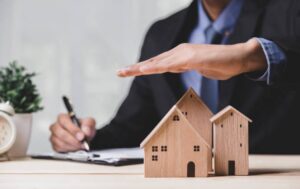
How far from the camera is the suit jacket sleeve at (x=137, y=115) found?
1.93m

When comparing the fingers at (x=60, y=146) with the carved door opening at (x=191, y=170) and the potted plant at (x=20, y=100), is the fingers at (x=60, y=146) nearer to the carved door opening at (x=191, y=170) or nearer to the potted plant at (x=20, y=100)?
the potted plant at (x=20, y=100)

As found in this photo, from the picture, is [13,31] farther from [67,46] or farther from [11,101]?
[11,101]

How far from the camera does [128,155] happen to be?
4.20 ft

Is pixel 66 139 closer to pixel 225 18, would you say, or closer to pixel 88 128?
pixel 88 128

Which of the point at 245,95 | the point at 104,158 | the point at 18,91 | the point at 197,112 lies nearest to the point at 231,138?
the point at 197,112

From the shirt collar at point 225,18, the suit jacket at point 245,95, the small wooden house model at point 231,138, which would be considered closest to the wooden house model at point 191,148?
the small wooden house model at point 231,138

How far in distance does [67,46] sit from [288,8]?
3.04ft

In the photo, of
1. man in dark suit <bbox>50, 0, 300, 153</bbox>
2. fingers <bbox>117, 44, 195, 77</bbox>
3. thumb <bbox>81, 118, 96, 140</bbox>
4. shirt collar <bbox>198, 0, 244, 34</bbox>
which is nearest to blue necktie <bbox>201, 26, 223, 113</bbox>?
man in dark suit <bbox>50, 0, 300, 153</bbox>

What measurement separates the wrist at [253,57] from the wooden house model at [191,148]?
146mm

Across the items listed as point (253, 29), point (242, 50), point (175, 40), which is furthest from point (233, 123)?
point (175, 40)

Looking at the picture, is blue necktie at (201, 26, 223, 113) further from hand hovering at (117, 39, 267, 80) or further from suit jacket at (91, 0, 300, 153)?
hand hovering at (117, 39, 267, 80)

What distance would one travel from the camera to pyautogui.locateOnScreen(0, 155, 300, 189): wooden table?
849 millimetres

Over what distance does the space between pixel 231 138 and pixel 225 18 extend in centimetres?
106

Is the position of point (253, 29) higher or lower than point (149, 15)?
lower
